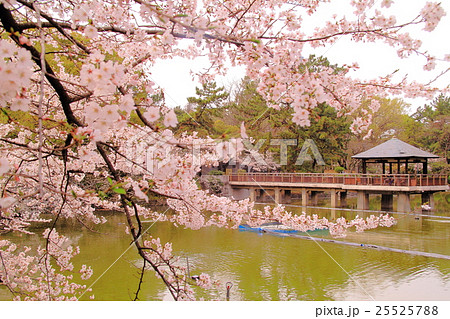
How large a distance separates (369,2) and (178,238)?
7131 millimetres

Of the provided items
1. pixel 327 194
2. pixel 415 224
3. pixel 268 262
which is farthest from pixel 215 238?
pixel 327 194

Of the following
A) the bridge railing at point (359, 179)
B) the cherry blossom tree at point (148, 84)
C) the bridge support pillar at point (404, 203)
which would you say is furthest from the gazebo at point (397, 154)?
the cherry blossom tree at point (148, 84)

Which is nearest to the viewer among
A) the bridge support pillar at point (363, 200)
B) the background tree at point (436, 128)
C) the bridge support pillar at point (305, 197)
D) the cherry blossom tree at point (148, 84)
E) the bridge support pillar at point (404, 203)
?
the cherry blossom tree at point (148, 84)

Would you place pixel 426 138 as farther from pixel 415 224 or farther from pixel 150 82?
pixel 150 82

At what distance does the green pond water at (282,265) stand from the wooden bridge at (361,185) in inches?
122

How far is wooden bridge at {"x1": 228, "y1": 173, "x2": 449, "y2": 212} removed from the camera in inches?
473

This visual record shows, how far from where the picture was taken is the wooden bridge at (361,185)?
12.0 m

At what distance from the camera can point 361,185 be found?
41.5 feet

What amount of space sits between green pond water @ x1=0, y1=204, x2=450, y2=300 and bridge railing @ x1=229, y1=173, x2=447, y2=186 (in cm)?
311

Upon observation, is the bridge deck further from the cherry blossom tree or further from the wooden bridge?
the cherry blossom tree

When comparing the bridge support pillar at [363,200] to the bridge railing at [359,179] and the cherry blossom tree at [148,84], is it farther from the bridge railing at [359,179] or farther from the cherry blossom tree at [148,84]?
the cherry blossom tree at [148,84]

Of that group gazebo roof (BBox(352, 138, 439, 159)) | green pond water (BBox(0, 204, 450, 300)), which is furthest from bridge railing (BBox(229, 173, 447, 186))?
green pond water (BBox(0, 204, 450, 300))

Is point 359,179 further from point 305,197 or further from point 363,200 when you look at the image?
point 305,197

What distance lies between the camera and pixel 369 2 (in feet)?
5.57
